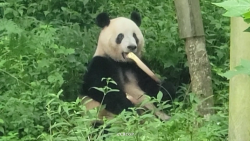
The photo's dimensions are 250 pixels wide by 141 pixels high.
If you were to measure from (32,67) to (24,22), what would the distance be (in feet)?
4.01

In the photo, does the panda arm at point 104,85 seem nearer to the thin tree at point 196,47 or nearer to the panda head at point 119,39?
the panda head at point 119,39

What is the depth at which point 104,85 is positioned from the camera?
15.6ft

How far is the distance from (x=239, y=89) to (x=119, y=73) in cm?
192

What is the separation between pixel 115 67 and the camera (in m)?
4.98

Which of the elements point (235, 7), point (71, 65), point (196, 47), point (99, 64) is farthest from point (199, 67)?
point (235, 7)

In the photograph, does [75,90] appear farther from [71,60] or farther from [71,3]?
[71,3]

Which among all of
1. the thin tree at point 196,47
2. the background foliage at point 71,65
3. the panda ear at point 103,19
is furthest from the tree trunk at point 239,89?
the panda ear at point 103,19

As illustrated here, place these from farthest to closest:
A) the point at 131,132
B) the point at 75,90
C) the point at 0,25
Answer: the point at 0,25, the point at 75,90, the point at 131,132

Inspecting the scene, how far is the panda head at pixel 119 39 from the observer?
198 inches

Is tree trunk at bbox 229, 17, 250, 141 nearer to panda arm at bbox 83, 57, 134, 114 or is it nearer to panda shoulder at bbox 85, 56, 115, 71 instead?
panda arm at bbox 83, 57, 134, 114

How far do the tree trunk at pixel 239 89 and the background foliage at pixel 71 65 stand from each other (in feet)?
0.69

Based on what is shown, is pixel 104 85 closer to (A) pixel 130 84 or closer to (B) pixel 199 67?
(A) pixel 130 84

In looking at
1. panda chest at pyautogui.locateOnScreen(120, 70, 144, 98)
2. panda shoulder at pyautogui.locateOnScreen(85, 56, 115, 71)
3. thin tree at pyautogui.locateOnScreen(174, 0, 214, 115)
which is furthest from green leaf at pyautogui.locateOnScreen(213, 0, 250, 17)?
panda chest at pyautogui.locateOnScreen(120, 70, 144, 98)

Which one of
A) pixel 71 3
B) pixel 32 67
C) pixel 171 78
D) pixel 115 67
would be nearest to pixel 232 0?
pixel 115 67
